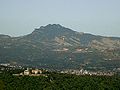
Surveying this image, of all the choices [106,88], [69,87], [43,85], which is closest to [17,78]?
[43,85]

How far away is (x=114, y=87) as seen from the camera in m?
106

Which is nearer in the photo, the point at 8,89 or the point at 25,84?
the point at 8,89

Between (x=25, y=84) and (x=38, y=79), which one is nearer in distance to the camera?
(x=25, y=84)

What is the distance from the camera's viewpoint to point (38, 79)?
114 meters

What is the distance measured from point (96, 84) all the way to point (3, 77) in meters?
29.5

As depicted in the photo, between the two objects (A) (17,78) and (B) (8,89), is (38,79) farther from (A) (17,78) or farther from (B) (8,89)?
(B) (8,89)

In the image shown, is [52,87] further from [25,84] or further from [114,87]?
[114,87]

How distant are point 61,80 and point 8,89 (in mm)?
23571

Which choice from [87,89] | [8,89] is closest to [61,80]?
[87,89]

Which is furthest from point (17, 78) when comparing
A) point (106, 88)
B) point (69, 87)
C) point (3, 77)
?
point (106, 88)

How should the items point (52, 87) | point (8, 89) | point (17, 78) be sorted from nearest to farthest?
point (8, 89) < point (52, 87) < point (17, 78)

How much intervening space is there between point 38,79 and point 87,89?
64.9 feet

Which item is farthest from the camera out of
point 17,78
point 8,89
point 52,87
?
point 17,78

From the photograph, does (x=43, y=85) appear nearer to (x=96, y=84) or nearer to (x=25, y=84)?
(x=25, y=84)
